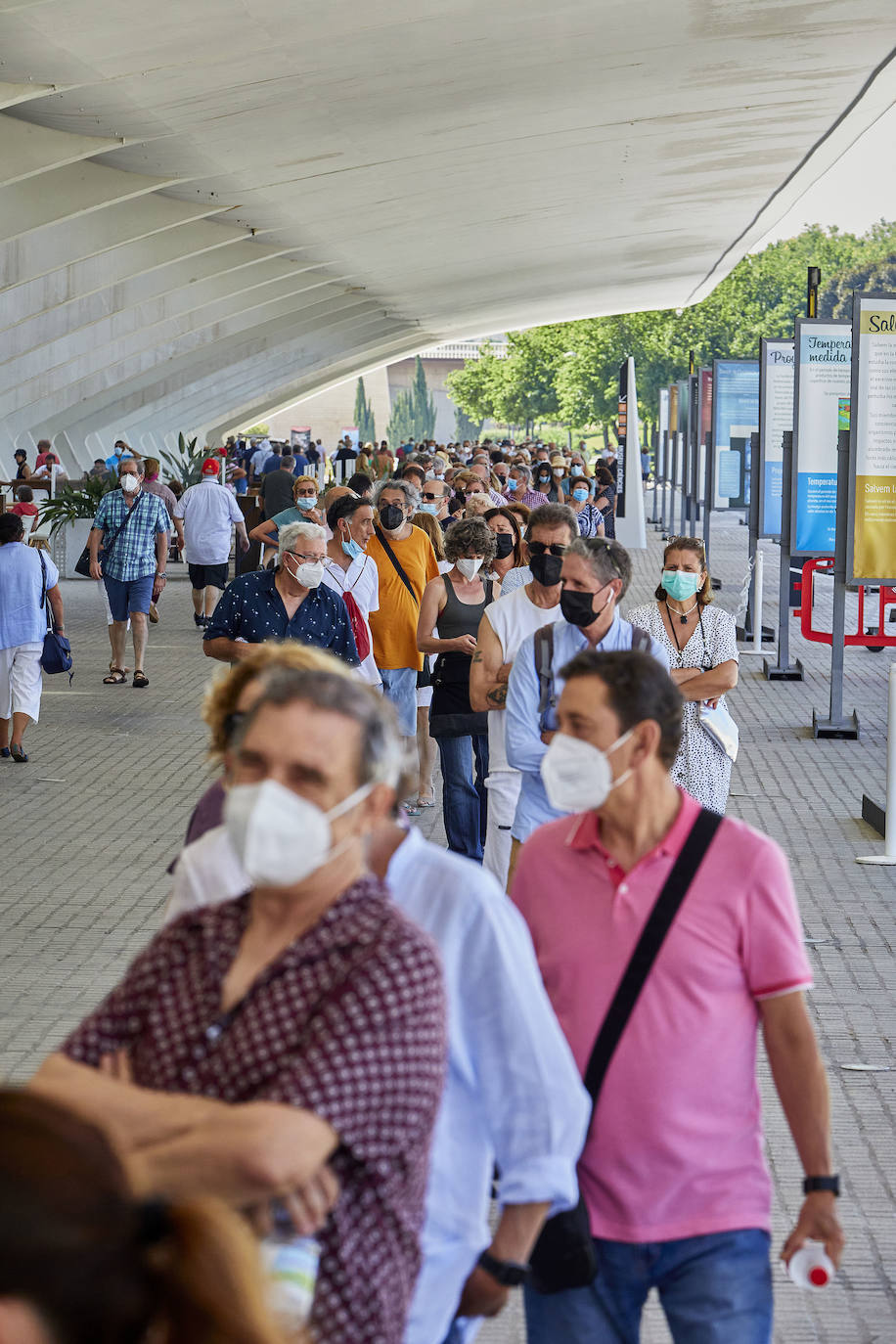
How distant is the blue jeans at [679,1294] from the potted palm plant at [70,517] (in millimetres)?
21546

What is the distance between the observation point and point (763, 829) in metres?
10.3

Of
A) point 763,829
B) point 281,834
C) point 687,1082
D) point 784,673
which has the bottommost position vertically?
point 784,673

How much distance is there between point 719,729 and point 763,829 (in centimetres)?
395

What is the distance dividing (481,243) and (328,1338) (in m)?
39.0

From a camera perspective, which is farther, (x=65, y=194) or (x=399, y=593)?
(x=65, y=194)

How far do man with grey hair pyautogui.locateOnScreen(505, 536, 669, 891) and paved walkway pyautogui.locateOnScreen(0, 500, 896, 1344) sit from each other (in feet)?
4.67

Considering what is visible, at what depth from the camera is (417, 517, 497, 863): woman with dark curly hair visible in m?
8.41

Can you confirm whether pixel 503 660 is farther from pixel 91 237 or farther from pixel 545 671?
pixel 91 237

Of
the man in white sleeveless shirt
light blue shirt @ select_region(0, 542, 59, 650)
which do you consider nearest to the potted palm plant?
light blue shirt @ select_region(0, 542, 59, 650)

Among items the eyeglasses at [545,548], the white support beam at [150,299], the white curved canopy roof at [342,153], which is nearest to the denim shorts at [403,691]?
the eyeglasses at [545,548]

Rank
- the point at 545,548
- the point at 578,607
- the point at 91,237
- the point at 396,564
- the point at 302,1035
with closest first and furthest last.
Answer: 1. the point at 302,1035
2. the point at 578,607
3. the point at 545,548
4. the point at 396,564
5. the point at 91,237

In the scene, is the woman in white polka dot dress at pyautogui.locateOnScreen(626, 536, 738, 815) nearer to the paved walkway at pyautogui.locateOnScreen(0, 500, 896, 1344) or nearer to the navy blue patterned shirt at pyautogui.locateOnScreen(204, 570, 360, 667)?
the paved walkway at pyautogui.locateOnScreen(0, 500, 896, 1344)

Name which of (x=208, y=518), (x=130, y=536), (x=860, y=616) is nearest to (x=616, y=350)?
(x=208, y=518)

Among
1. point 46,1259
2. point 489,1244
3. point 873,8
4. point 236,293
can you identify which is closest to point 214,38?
point 873,8
